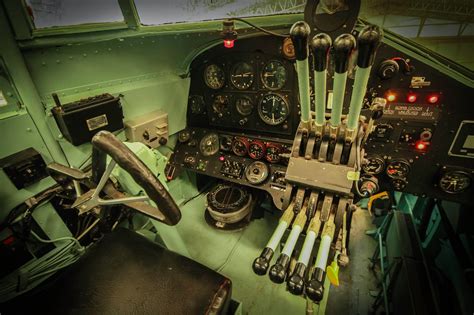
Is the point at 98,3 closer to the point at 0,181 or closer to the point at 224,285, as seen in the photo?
the point at 0,181

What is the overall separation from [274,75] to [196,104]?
0.98 meters

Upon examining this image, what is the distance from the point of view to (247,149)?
240 cm

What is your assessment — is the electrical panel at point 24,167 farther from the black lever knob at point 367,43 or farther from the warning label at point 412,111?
the warning label at point 412,111

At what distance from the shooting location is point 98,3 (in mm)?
1604

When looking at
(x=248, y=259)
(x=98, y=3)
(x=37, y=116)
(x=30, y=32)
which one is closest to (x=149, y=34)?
(x=98, y=3)

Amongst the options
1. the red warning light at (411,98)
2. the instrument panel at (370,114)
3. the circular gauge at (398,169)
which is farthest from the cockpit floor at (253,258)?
the red warning light at (411,98)

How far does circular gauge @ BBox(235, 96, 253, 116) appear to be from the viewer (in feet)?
7.58

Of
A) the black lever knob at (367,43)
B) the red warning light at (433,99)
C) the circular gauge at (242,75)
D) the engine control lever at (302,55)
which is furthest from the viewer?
the circular gauge at (242,75)

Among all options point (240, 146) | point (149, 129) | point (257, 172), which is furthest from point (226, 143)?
point (149, 129)

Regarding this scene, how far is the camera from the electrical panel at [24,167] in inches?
49.8

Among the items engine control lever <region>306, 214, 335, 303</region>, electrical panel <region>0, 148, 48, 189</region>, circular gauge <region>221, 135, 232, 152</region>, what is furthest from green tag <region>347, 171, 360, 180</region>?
electrical panel <region>0, 148, 48, 189</region>

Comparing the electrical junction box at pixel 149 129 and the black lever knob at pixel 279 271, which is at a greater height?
the electrical junction box at pixel 149 129

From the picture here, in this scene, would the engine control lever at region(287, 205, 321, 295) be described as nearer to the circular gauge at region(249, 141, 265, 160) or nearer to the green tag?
the green tag

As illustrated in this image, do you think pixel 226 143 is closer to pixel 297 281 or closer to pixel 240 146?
pixel 240 146
